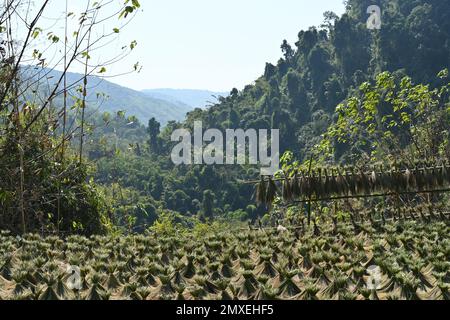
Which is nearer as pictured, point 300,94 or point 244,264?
point 244,264

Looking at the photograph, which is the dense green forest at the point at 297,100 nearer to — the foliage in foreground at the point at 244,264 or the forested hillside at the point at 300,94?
the forested hillside at the point at 300,94

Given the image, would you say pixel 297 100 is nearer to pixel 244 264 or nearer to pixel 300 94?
pixel 300 94

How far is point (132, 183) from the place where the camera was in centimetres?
7262

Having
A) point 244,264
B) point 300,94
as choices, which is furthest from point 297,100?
point 244,264

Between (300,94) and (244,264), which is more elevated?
(300,94)

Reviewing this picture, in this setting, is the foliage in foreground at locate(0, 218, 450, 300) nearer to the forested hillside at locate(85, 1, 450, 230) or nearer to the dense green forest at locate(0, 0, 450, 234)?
the dense green forest at locate(0, 0, 450, 234)

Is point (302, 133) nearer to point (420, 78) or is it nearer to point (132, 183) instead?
point (420, 78)

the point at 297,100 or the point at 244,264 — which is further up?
the point at 297,100

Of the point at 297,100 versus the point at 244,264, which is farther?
the point at 297,100

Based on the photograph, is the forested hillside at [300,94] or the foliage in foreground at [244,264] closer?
the foliage in foreground at [244,264]

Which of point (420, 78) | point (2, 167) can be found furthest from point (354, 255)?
point (420, 78)

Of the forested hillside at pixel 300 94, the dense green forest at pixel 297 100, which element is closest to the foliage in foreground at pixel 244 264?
the dense green forest at pixel 297 100

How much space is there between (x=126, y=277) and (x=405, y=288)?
3.59ft

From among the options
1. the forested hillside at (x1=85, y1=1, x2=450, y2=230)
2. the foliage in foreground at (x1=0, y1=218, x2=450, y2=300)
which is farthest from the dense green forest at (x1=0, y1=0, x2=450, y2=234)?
the foliage in foreground at (x1=0, y1=218, x2=450, y2=300)
